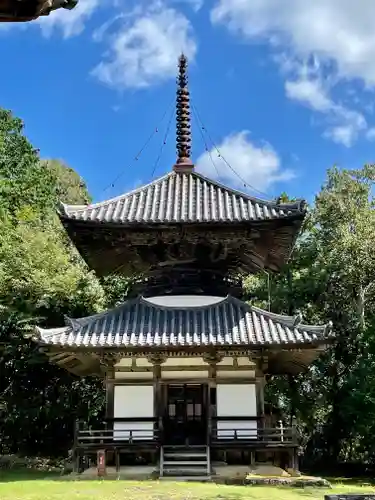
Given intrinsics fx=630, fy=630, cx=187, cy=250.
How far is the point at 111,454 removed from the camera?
16.4 metres

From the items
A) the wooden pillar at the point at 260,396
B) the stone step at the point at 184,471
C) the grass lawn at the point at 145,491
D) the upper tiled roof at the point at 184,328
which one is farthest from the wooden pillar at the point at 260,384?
the grass lawn at the point at 145,491

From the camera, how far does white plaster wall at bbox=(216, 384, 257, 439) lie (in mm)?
16344

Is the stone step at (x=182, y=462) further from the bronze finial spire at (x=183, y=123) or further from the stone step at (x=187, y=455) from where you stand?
the bronze finial spire at (x=183, y=123)

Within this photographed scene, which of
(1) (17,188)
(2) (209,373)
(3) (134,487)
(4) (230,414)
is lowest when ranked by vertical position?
(3) (134,487)

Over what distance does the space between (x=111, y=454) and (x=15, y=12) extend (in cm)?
1325

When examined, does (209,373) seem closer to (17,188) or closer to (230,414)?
(230,414)

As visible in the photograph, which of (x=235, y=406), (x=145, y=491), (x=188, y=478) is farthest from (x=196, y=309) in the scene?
(x=145, y=491)

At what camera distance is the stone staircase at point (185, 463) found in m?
15.1

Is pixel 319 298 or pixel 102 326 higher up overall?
pixel 319 298

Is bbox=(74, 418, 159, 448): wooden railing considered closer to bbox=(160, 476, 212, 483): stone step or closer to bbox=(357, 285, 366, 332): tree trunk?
bbox=(160, 476, 212, 483): stone step

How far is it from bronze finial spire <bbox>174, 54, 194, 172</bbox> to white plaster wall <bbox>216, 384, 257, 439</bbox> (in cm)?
717

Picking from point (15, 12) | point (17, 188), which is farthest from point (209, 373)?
point (17, 188)

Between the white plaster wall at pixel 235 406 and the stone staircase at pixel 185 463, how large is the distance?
75 cm

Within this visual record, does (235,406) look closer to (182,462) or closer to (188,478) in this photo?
(182,462)
